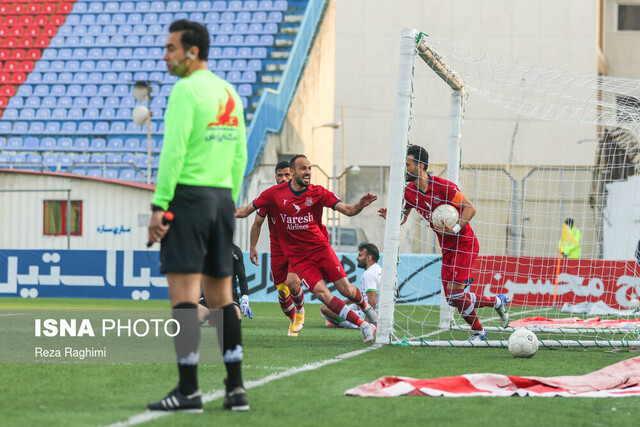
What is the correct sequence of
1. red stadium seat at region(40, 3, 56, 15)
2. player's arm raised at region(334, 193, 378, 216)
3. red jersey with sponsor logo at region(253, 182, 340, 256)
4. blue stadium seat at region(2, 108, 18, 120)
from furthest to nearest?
1. red stadium seat at region(40, 3, 56, 15)
2. blue stadium seat at region(2, 108, 18, 120)
3. red jersey with sponsor logo at region(253, 182, 340, 256)
4. player's arm raised at region(334, 193, 378, 216)

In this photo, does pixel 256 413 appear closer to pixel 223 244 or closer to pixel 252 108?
pixel 223 244

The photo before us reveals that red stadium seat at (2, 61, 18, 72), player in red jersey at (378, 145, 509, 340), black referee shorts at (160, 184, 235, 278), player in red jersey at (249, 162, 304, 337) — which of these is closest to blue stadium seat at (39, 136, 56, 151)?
red stadium seat at (2, 61, 18, 72)

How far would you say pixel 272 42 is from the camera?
28.3 meters

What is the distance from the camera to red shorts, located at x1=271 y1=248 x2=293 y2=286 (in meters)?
11.0

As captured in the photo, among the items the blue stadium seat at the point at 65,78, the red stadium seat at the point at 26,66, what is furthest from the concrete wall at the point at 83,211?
the red stadium seat at the point at 26,66

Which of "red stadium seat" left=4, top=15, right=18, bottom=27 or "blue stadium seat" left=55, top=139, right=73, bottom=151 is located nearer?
"blue stadium seat" left=55, top=139, right=73, bottom=151

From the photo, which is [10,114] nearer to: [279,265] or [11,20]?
[11,20]

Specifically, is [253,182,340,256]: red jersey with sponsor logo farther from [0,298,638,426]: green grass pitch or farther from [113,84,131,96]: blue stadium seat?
[113,84,131,96]: blue stadium seat

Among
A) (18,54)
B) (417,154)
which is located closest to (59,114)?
(18,54)

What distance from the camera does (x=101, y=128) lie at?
85.6 feet

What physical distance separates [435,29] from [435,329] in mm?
25539

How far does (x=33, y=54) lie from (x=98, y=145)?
18.0ft

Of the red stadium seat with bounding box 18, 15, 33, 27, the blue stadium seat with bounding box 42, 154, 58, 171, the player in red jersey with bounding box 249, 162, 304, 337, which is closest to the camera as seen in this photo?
the player in red jersey with bounding box 249, 162, 304, 337

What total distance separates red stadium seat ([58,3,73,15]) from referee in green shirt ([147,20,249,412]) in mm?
26818
